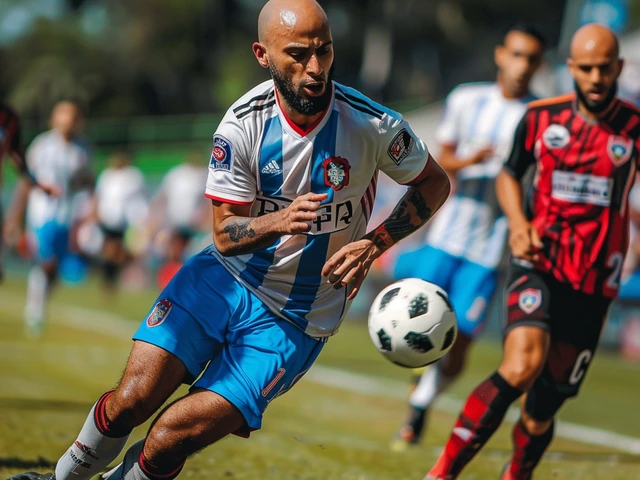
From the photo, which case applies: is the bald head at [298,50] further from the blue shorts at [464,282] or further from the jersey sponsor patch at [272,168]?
the blue shorts at [464,282]

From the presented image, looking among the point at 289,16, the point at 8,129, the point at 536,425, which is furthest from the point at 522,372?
the point at 8,129

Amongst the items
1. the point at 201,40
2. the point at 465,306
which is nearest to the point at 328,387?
the point at 465,306

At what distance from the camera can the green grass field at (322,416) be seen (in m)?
6.36

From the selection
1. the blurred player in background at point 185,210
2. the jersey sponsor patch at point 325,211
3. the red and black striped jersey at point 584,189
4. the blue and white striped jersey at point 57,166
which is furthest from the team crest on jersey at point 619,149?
the blurred player in background at point 185,210

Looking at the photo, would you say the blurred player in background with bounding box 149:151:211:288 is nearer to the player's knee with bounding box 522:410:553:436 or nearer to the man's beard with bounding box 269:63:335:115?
the player's knee with bounding box 522:410:553:436

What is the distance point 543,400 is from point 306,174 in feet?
6.94

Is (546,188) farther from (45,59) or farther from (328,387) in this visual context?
(45,59)

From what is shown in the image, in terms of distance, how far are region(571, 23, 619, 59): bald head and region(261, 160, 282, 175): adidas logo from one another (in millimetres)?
2077

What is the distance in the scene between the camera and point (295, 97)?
13.8ft

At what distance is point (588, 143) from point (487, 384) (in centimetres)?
138

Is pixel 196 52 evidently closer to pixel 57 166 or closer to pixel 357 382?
pixel 57 166

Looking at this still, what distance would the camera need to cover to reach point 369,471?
6.29m

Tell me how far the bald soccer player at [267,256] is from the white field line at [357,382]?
415cm

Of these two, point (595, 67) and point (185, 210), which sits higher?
point (595, 67)
